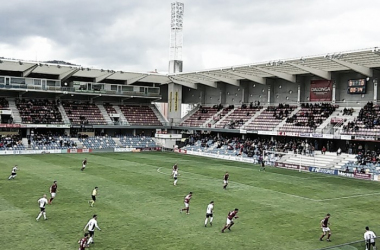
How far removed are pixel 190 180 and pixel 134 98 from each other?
1781 inches

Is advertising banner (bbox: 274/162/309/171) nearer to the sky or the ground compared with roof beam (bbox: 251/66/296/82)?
nearer to the ground

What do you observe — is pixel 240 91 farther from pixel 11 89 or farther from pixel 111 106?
pixel 11 89

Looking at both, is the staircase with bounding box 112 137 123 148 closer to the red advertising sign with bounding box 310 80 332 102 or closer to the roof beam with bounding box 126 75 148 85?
the roof beam with bounding box 126 75 148 85

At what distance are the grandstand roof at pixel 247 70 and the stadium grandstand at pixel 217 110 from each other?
0.15m

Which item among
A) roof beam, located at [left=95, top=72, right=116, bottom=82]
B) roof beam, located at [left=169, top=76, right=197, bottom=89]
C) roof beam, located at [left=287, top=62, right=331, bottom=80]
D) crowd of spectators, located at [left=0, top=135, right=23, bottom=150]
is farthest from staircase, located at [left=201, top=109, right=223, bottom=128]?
crowd of spectators, located at [left=0, top=135, right=23, bottom=150]

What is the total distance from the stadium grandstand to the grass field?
10.9 m

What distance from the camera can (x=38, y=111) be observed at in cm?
6488

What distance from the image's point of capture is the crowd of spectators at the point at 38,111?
A: 62.6 meters

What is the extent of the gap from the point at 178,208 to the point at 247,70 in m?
35.9

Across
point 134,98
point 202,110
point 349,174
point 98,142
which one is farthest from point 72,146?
point 349,174

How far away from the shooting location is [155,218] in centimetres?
2159

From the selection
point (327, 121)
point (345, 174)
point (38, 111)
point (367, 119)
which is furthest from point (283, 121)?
point (38, 111)

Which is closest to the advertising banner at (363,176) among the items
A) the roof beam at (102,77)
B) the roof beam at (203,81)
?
the roof beam at (203,81)

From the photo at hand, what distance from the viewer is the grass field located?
17.8 m
